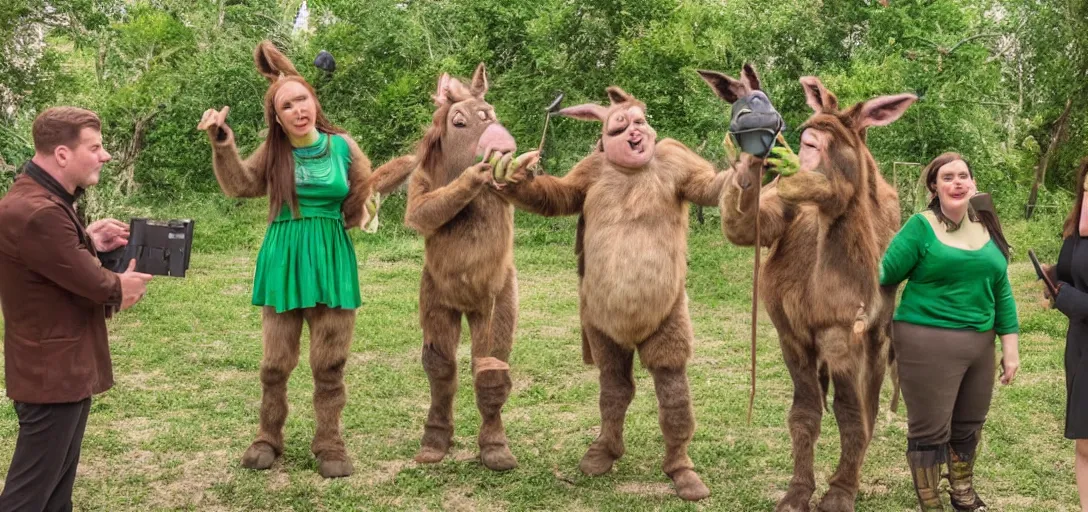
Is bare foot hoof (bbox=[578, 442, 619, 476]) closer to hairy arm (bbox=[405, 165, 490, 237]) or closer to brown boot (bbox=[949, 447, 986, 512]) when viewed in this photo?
hairy arm (bbox=[405, 165, 490, 237])

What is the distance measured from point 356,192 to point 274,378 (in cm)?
92

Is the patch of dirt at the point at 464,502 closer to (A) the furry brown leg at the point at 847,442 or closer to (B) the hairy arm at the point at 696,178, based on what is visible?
(A) the furry brown leg at the point at 847,442

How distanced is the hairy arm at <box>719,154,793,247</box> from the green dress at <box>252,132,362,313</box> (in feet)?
5.59

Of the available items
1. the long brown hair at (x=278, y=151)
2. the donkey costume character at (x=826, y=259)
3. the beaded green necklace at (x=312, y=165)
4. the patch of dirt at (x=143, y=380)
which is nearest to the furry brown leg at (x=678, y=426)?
the donkey costume character at (x=826, y=259)

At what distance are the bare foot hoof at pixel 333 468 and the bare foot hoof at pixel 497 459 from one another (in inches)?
24.9

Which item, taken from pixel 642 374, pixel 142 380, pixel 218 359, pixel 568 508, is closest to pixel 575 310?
pixel 642 374

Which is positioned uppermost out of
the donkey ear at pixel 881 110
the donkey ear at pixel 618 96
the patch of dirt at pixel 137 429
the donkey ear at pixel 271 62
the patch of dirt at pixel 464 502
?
the donkey ear at pixel 271 62

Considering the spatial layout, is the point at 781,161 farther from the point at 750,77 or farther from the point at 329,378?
the point at 329,378

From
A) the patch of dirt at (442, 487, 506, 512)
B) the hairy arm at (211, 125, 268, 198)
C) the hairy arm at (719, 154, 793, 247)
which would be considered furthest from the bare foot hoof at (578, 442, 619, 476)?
the hairy arm at (211, 125, 268, 198)

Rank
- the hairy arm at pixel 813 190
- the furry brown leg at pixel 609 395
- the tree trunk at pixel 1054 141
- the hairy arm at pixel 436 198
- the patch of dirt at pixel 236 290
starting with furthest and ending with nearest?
1. the patch of dirt at pixel 236 290
2. the tree trunk at pixel 1054 141
3. the furry brown leg at pixel 609 395
4. the hairy arm at pixel 436 198
5. the hairy arm at pixel 813 190

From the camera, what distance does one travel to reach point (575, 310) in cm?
835

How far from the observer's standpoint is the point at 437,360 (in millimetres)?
4684

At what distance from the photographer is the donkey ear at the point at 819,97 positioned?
392 cm

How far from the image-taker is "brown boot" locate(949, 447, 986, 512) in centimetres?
428
